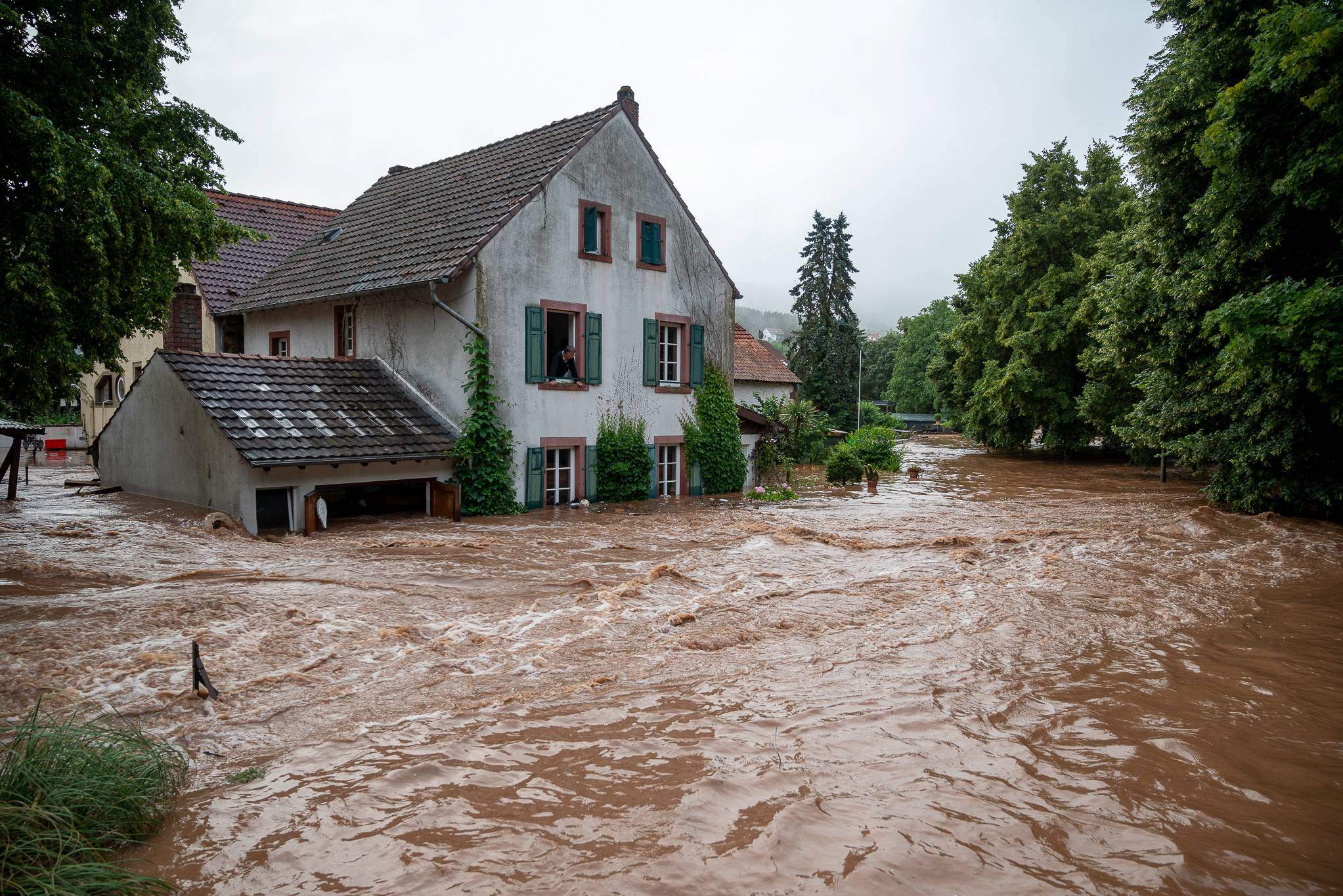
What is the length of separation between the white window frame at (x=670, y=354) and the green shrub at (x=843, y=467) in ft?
28.0

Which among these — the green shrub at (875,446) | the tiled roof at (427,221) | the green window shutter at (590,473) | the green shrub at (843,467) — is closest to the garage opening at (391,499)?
the green window shutter at (590,473)

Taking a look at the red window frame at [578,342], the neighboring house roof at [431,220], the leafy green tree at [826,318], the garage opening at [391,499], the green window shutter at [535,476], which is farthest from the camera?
the leafy green tree at [826,318]

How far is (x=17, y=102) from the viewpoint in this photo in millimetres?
8789

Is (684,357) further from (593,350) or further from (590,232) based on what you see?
(590,232)

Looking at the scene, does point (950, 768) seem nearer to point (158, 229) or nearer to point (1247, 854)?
point (1247, 854)

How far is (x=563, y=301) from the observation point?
1880 cm

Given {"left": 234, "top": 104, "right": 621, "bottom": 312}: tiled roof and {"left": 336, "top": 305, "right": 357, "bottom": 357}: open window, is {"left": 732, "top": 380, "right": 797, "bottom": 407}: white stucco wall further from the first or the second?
{"left": 336, "top": 305, "right": 357, "bottom": 357}: open window

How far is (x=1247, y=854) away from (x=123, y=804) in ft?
20.2

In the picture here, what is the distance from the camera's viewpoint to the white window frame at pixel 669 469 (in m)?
21.2

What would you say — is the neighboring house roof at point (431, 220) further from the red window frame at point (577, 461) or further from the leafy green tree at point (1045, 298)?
the leafy green tree at point (1045, 298)

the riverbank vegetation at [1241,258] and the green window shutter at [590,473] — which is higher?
the riverbank vegetation at [1241,258]

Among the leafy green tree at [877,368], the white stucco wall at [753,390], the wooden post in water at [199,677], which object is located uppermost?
the leafy green tree at [877,368]

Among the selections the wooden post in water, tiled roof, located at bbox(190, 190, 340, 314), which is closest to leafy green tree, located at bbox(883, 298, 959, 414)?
tiled roof, located at bbox(190, 190, 340, 314)

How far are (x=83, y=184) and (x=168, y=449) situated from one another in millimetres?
7904
